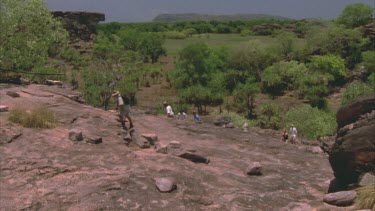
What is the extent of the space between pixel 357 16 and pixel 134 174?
68.0 m

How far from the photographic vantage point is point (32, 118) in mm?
16594

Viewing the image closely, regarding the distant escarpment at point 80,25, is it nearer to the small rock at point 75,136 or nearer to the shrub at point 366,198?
the small rock at point 75,136

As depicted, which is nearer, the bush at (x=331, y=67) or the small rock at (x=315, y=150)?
the small rock at (x=315, y=150)

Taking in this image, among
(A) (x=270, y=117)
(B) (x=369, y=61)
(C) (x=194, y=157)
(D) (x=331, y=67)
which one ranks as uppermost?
(C) (x=194, y=157)

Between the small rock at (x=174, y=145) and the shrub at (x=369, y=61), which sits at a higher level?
the small rock at (x=174, y=145)

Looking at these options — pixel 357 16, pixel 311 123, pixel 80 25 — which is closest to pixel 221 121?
pixel 311 123

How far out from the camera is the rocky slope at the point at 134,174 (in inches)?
463

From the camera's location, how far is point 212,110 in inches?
1957

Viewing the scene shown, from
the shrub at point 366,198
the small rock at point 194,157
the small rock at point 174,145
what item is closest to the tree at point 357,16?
the small rock at point 174,145

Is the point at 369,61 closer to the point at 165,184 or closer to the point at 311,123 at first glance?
the point at 311,123

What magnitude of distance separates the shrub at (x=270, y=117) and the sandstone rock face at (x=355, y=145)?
28074 mm

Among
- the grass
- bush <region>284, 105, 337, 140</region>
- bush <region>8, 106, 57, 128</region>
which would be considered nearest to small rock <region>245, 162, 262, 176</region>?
bush <region>8, 106, 57, 128</region>

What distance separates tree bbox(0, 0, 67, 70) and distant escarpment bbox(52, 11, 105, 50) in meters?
51.7

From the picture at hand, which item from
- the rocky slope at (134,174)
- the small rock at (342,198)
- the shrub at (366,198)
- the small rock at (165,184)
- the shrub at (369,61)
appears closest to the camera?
the shrub at (366,198)
